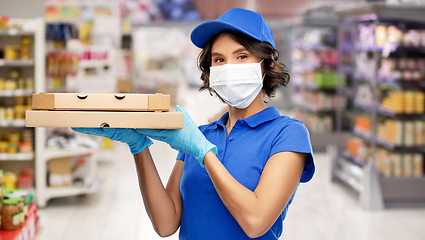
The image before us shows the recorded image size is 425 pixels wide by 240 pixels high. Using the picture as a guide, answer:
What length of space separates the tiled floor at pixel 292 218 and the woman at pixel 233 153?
2.85 m

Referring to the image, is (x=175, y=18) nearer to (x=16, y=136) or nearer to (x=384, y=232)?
(x=16, y=136)

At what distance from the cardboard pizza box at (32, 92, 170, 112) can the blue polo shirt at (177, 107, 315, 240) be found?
1.09 feet

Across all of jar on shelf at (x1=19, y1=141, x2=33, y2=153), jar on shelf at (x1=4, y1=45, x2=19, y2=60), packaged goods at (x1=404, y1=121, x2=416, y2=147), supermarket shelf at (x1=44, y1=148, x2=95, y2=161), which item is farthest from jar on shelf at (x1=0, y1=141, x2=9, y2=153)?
packaged goods at (x1=404, y1=121, x2=416, y2=147)

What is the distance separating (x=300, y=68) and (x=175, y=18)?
4.60m

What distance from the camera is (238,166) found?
4.89 feet

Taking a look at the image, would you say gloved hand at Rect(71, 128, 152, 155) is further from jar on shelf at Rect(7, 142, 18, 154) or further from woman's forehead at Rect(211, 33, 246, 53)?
jar on shelf at Rect(7, 142, 18, 154)

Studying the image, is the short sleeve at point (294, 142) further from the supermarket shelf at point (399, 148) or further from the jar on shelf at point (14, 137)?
the jar on shelf at point (14, 137)

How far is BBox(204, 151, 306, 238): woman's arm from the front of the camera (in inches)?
51.9

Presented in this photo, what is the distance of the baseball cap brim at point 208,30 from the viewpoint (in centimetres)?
148

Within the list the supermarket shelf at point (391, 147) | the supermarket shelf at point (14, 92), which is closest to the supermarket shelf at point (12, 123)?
the supermarket shelf at point (14, 92)

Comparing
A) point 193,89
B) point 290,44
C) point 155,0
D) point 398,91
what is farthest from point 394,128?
point 193,89

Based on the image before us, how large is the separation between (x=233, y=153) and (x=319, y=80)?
710 centimetres

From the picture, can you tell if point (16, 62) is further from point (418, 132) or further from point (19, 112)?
point (418, 132)

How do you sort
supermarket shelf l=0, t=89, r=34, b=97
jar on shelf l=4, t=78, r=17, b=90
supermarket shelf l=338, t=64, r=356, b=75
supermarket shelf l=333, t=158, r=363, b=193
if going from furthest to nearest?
supermarket shelf l=338, t=64, r=356, b=75, supermarket shelf l=333, t=158, r=363, b=193, jar on shelf l=4, t=78, r=17, b=90, supermarket shelf l=0, t=89, r=34, b=97
